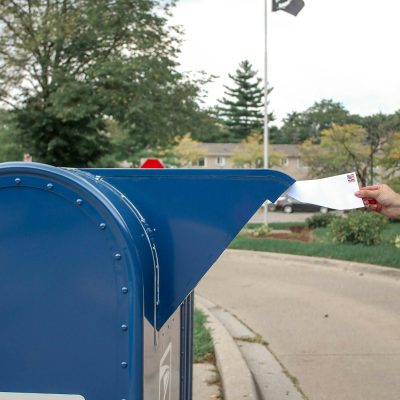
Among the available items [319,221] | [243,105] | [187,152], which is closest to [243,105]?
[243,105]

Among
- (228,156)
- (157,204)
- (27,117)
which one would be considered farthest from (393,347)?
→ (228,156)

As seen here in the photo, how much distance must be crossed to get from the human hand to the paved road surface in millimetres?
2474

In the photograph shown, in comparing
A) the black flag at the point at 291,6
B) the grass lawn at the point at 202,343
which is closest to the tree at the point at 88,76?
the black flag at the point at 291,6

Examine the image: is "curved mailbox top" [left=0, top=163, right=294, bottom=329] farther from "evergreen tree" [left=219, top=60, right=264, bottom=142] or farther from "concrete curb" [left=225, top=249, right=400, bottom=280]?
"evergreen tree" [left=219, top=60, right=264, bottom=142]

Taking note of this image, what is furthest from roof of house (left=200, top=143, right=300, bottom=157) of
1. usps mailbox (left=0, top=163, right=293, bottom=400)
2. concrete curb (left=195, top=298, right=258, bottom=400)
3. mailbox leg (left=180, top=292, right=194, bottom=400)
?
usps mailbox (left=0, top=163, right=293, bottom=400)

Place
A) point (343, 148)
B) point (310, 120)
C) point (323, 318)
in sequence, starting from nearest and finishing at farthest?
point (323, 318)
point (343, 148)
point (310, 120)

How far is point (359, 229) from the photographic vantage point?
507 inches

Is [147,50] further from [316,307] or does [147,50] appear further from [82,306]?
[82,306]

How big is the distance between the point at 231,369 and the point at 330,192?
2819 millimetres

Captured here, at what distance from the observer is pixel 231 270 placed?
1111cm

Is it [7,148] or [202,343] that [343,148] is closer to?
[7,148]

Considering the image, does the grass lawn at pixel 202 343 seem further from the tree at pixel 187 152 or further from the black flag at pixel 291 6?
the tree at pixel 187 152

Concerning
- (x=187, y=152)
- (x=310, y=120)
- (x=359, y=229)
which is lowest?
(x=359, y=229)

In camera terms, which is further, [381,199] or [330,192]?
[381,199]
